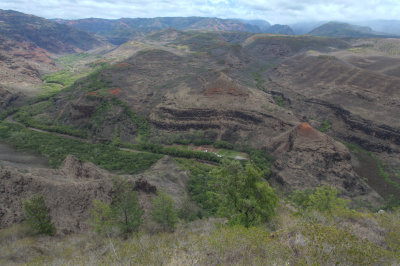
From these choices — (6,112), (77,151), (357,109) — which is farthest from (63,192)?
(357,109)

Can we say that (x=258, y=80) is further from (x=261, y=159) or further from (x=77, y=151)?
(x=77, y=151)

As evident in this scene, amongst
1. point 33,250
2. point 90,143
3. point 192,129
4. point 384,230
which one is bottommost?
point 90,143

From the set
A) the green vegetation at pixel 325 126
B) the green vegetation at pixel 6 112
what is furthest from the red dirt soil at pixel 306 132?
the green vegetation at pixel 6 112

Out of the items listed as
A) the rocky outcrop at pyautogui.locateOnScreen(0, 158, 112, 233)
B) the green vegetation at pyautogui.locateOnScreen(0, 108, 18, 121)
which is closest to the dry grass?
the rocky outcrop at pyautogui.locateOnScreen(0, 158, 112, 233)

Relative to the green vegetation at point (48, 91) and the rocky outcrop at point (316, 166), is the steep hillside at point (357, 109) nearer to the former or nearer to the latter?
the rocky outcrop at point (316, 166)

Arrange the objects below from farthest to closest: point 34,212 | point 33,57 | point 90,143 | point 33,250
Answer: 1. point 33,57
2. point 90,143
3. point 34,212
4. point 33,250

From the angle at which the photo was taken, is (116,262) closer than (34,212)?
Yes

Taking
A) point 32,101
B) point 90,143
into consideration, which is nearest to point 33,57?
point 32,101

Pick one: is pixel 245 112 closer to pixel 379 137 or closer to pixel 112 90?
pixel 379 137
